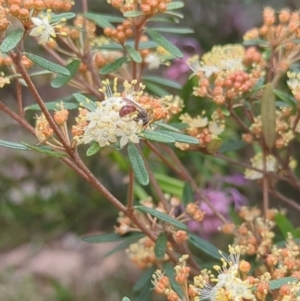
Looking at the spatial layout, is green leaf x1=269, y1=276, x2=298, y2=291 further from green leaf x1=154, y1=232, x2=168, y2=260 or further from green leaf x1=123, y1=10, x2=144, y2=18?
green leaf x1=123, y1=10, x2=144, y2=18

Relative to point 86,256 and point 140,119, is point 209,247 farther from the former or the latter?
point 86,256

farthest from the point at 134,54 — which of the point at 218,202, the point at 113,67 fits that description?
the point at 218,202

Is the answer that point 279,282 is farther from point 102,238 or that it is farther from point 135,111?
point 102,238

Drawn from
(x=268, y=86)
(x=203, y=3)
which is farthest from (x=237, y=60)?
(x=203, y=3)

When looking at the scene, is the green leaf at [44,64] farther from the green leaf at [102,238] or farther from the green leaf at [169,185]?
the green leaf at [169,185]

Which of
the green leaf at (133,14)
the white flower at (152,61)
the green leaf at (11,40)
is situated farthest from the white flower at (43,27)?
the white flower at (152,61)
